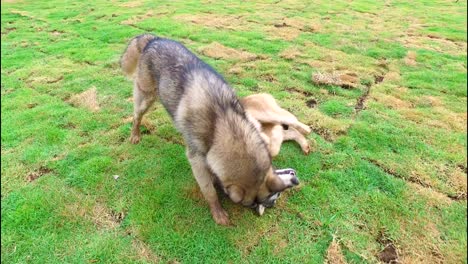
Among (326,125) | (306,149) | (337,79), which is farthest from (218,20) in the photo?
(306,149)

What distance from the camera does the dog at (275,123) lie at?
19.5 feet

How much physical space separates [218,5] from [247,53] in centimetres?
792

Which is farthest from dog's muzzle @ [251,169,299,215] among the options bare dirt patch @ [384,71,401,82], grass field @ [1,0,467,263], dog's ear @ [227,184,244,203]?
bare dirt patch @ [384,71,401,82]

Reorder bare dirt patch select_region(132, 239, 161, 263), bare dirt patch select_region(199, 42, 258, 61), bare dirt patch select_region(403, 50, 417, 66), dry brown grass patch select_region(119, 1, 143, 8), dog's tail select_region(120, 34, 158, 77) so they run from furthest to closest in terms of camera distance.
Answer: dry brown grass patch select_region(119, 1, 143, 8) → bare dirt patch select_region(199, 42, 258, 61) → bare dirt patch select_region(403, 50, 417, 66) → dog's tail select_region(120, 34, 158, 77) → bare dirt patch select_region(132, 239, 161, 263)

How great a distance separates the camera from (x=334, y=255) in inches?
167

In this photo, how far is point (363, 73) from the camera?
28.9 ft

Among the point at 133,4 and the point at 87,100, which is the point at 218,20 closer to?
the point at 133,4

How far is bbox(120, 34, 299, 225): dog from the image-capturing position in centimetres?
429

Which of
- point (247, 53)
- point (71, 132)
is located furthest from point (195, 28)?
point (71, 132)

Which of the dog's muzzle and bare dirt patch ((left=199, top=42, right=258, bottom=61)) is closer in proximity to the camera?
the dog's muzzle

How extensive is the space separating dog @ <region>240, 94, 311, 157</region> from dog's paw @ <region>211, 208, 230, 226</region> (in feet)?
4.78

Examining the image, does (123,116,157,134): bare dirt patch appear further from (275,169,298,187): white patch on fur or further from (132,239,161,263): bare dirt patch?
(275,169,298,187): white patch on fur

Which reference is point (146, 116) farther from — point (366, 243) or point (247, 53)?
point (366, 243)

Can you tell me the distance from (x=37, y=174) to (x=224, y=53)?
639 centimetres
